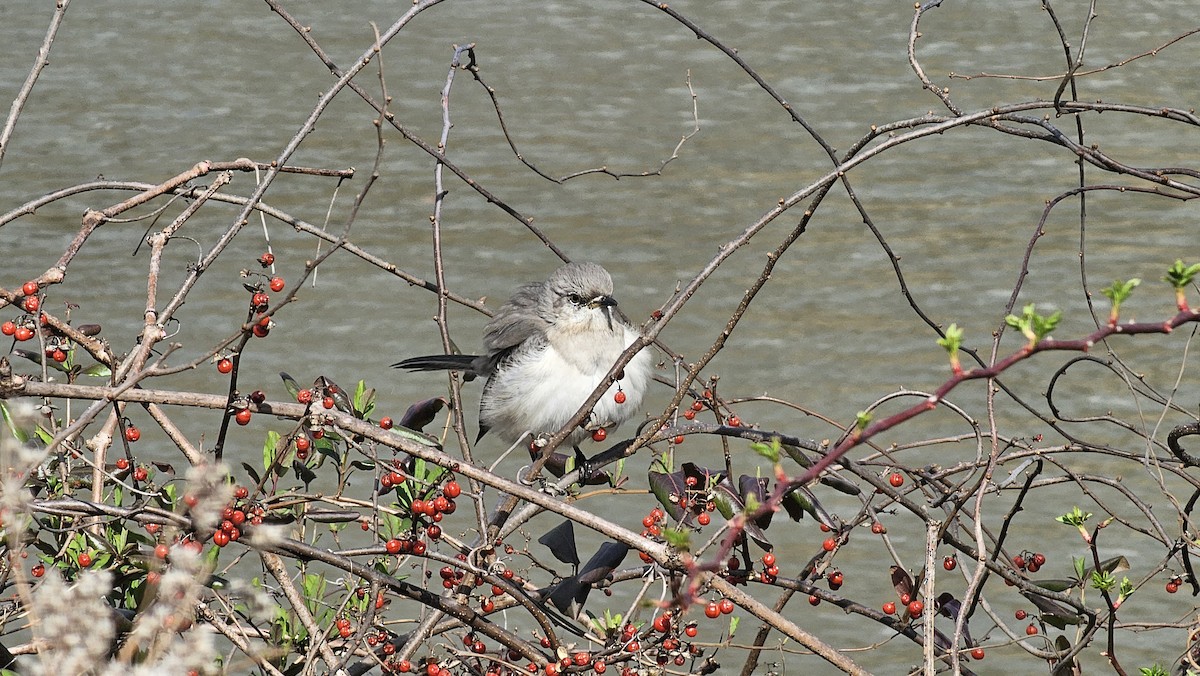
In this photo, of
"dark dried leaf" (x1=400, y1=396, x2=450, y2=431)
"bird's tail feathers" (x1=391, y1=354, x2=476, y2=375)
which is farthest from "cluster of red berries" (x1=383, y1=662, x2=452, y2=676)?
"bird's tail feathers" (x1=391, y1=354, x2=476, y2=375)

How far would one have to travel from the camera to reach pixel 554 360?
13.3 ft

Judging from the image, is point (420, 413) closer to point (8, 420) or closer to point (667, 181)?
point (8, 420)

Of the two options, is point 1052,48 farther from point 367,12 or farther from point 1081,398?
point 367,12

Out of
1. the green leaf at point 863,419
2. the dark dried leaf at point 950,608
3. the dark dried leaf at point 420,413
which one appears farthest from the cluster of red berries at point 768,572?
the green leaf at point 863,419

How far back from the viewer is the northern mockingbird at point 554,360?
389cm

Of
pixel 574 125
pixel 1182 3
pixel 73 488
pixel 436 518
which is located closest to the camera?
pixel 436 518

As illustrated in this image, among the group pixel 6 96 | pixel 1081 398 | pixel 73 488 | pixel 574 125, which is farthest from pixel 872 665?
pixel 6 96

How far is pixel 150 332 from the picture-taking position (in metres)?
2.34

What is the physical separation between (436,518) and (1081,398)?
437cm

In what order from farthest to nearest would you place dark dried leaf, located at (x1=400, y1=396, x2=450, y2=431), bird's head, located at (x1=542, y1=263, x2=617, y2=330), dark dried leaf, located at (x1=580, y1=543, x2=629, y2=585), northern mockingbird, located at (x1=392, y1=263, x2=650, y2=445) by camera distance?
bird's head, located at (x1=542, y1=263, x2=617, y2=330), northern mockingbird, located at (x1=392, y1=263, x2=650, y2=445), dark dried leaf, located at (x1=400, y1=396, x2=450, y2=431), dark dried leaf, located at (x1=580, y1=543, x2=629, y2=585)

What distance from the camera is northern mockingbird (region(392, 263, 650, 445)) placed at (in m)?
3.89

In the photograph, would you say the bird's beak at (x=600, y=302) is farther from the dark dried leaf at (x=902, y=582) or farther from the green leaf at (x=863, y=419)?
the green leaf at (x=863, y=419)

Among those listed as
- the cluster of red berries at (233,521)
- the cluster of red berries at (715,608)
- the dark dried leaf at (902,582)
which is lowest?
the dark dried leaf at (902,582)

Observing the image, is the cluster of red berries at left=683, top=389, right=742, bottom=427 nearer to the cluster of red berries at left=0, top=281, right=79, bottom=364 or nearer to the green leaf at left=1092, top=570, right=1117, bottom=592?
the green leaf at left=1092, top=570, right=1117, bottom=592
